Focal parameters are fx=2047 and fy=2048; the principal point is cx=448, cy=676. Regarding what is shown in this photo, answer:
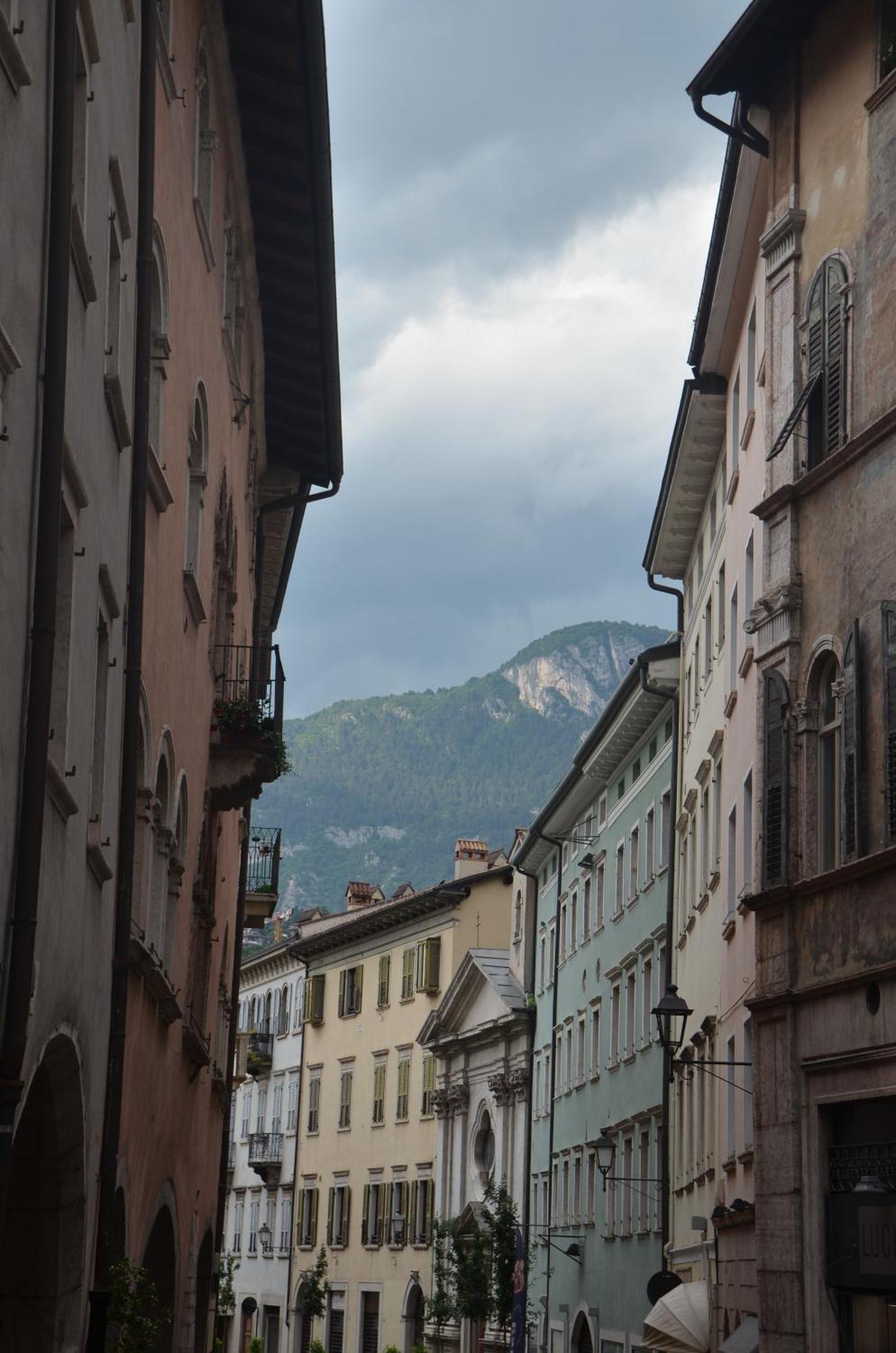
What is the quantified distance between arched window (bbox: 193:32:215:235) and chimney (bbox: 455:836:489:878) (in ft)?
176

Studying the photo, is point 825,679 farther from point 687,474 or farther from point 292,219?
point 687,474

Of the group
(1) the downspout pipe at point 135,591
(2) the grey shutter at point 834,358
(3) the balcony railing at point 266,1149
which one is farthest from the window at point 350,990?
(1) the downspout pipe at point 135,591

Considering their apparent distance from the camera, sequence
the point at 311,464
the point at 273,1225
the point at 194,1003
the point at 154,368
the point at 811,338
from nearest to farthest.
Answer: the point at 154,368, the point at 811,338, the point at 194,1003, the point at 311,464, the point at 273,1225

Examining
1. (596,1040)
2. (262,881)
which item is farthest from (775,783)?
(596,1040)

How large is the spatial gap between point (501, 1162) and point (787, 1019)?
42747 millimetres

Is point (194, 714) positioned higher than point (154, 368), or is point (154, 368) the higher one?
point (154, 368)

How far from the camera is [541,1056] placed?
5903cm

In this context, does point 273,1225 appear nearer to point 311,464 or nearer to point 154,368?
point 311,464

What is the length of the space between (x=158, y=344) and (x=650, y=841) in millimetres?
26914

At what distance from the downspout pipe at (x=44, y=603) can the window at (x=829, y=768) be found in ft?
37.0

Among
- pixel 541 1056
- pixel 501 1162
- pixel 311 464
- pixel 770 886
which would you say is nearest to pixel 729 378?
pixel 311 464

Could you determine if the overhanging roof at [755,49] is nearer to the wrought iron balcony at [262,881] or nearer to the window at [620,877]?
the wrought iron balcony at [262,881]

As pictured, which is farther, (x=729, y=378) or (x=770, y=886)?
(x=729, y=378)

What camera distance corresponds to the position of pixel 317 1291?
74688mm
